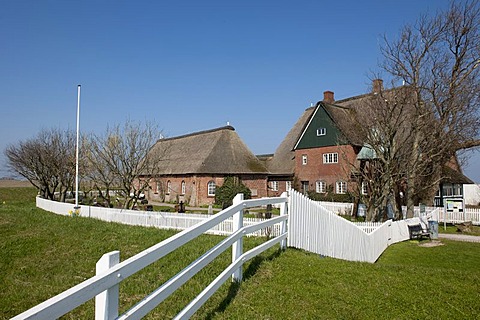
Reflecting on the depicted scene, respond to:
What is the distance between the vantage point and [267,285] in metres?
5.48

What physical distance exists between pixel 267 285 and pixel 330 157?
100 ft

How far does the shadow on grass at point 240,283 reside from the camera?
4.61 m

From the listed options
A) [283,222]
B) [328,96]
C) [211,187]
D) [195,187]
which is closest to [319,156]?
[328,96]

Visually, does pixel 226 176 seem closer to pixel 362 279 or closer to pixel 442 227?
pixel 442 227

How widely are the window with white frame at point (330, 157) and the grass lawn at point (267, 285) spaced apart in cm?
2658

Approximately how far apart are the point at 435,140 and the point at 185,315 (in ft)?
72.5

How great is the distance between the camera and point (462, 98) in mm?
22375

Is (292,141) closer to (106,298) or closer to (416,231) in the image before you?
(416,231)

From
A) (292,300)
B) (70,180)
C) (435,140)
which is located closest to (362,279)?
(292,300)

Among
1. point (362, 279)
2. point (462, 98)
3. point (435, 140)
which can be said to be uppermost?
point (462, 98)

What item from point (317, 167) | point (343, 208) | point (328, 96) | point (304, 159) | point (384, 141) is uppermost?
point (328, 96)

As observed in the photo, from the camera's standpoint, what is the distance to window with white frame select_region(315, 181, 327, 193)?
34.7 meters

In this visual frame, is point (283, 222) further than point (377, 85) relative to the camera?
No

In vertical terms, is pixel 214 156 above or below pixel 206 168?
above
